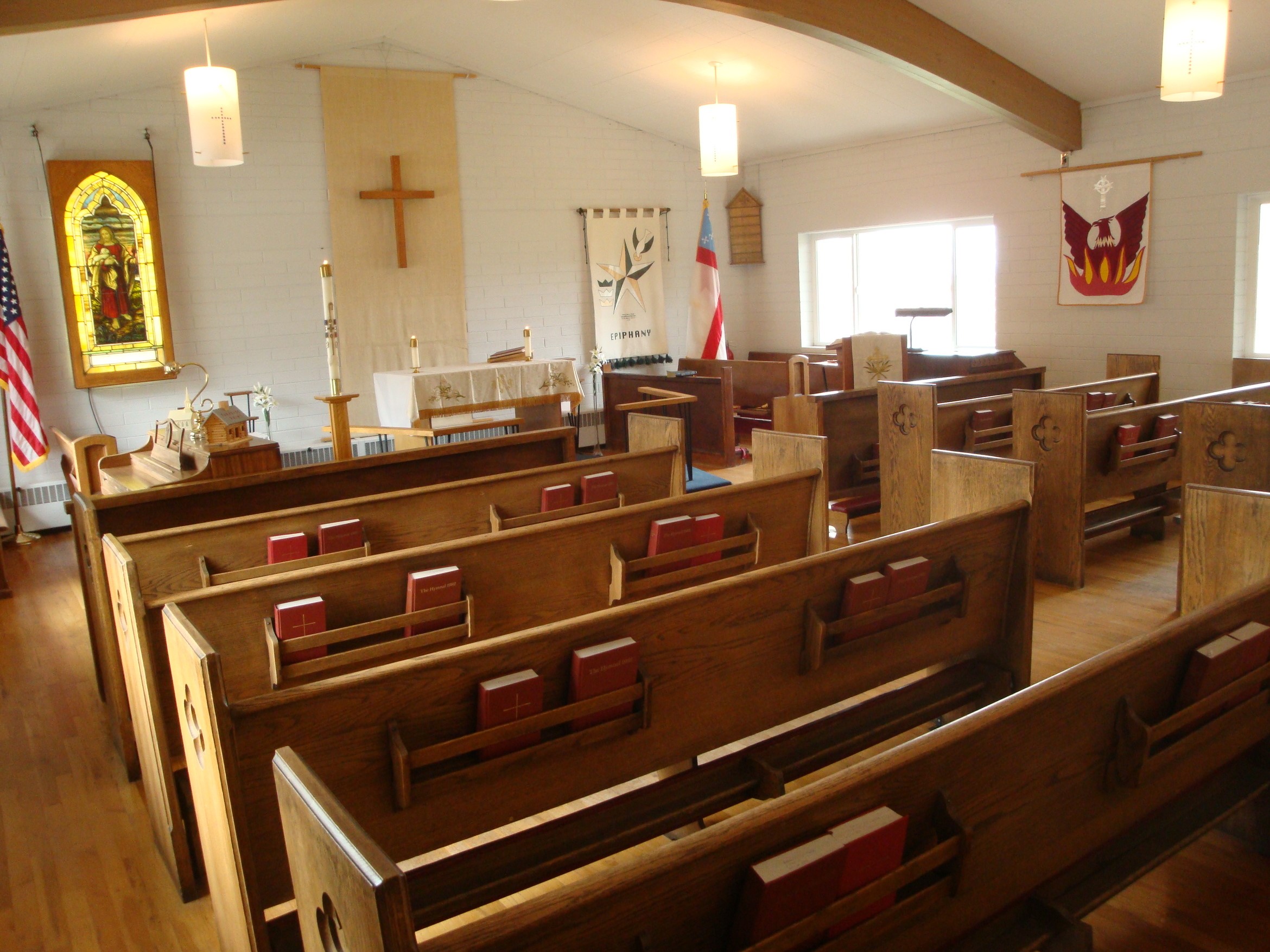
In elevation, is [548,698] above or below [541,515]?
below

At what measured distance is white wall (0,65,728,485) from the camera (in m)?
5.91

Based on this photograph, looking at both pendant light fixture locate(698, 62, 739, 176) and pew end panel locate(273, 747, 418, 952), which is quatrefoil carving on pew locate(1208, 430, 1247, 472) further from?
pendant light fixture locate(698, 62, 739, 176)

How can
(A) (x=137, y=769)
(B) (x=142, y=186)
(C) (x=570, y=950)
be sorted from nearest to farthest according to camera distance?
1. (C) (x=570, y=950)
2. (A) (x=137, y=769)
3. (B) (x=142, y=186)

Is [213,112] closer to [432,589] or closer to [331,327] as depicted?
[331,327]

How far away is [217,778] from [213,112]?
4.10 meters

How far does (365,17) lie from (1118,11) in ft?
14.3

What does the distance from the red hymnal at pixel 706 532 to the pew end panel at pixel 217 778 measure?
1.30 metres

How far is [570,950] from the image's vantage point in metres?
1.02

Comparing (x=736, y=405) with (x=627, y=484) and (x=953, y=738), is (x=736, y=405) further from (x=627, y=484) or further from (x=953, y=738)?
(x=953, y=738)

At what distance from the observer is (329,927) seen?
3.52 ft

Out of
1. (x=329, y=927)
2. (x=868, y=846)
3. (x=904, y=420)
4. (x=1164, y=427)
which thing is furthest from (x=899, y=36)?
(x=329, y=927)

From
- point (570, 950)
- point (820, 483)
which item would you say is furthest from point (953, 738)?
point (820, 483)

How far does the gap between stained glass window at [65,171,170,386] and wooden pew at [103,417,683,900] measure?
4086 mm

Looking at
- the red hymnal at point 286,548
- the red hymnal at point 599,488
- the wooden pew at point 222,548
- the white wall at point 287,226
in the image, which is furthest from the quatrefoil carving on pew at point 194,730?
the white wall at point 287,226
